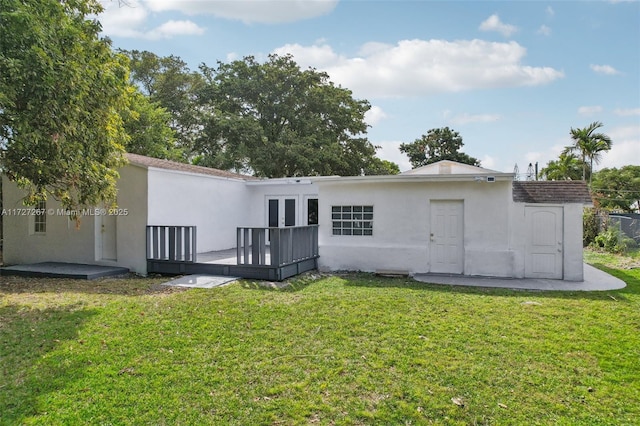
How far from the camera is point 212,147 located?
88.4 feet

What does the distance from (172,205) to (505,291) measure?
30.5 ft

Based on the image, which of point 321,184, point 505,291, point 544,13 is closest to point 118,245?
point 321,184

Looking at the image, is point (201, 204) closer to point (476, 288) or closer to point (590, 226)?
point (476, 288)

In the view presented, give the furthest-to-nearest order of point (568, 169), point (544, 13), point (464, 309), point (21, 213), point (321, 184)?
point (568, 169)
point (21, 213)
point (321, 184)
point (544, 13)
point (464, 309)

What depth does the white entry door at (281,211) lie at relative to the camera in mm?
15297

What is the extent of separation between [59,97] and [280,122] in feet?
67.9

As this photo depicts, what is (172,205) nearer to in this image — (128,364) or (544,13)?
(128,364)

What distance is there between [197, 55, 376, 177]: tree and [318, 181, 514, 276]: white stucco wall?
517 inches

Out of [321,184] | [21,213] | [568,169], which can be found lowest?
[21,213]

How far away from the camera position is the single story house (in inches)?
395

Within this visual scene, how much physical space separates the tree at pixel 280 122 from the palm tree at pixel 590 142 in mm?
15502

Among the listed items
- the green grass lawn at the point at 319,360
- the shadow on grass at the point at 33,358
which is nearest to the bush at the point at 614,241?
the green grass lawn at the point at 319,360

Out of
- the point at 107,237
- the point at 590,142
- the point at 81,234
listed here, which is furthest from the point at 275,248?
the point at 590,142

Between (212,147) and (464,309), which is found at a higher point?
(212,147)
